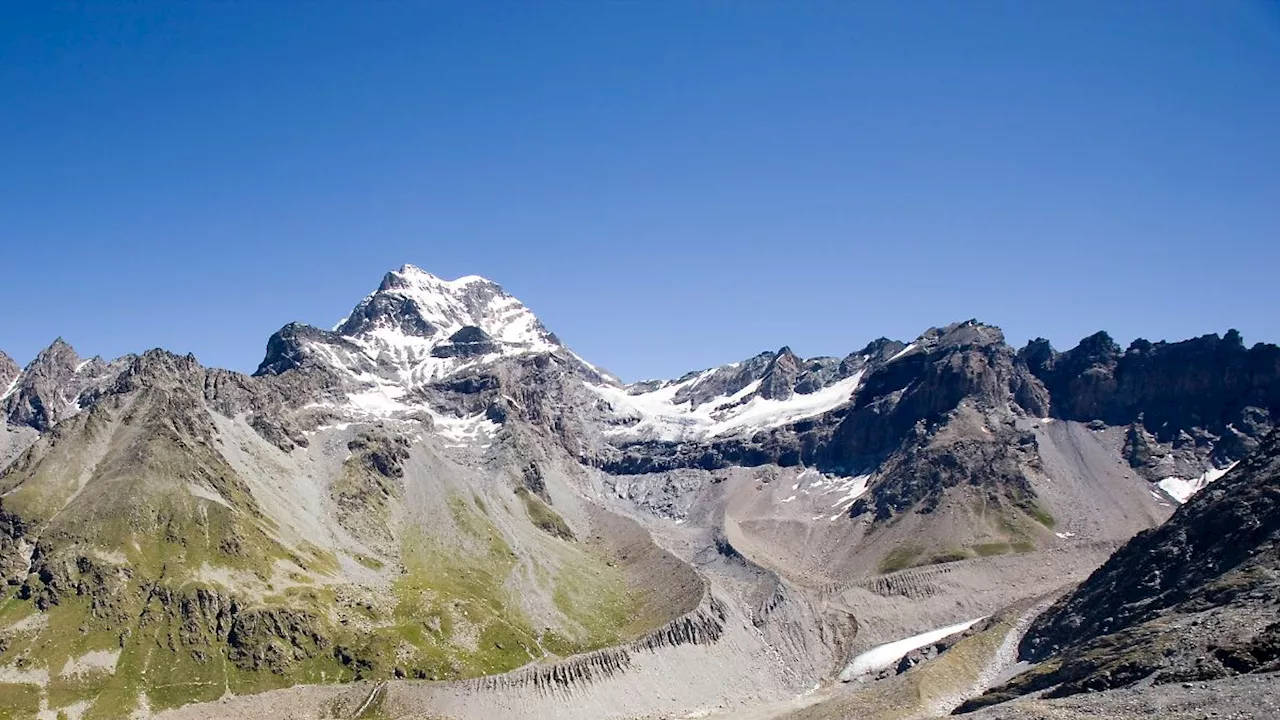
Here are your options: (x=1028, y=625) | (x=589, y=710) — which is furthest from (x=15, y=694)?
(x=1028, y=625)

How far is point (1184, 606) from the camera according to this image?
362 feet

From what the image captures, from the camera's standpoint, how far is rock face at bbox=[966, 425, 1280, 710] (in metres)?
90.7

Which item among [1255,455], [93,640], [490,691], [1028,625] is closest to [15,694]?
[93,640]

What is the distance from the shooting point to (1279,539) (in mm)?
113188

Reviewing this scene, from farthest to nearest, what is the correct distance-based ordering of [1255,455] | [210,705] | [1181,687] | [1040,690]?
[210,705] → [1255,455] → [1040,690] → [1181,687]

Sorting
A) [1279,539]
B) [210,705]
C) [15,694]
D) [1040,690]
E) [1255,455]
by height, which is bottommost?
[1040,690]

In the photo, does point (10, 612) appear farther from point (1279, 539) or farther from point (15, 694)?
point (1279, 539)

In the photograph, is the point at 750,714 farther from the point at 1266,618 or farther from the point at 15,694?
the point at 15,694

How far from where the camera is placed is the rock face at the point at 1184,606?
3570 inches

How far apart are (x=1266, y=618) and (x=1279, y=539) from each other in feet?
87.1

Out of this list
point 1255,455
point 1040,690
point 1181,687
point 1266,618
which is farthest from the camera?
point 1255,455

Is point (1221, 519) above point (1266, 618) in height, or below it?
above

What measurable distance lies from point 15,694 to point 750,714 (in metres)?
137

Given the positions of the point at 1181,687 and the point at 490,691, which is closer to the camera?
the point at 1181,687
